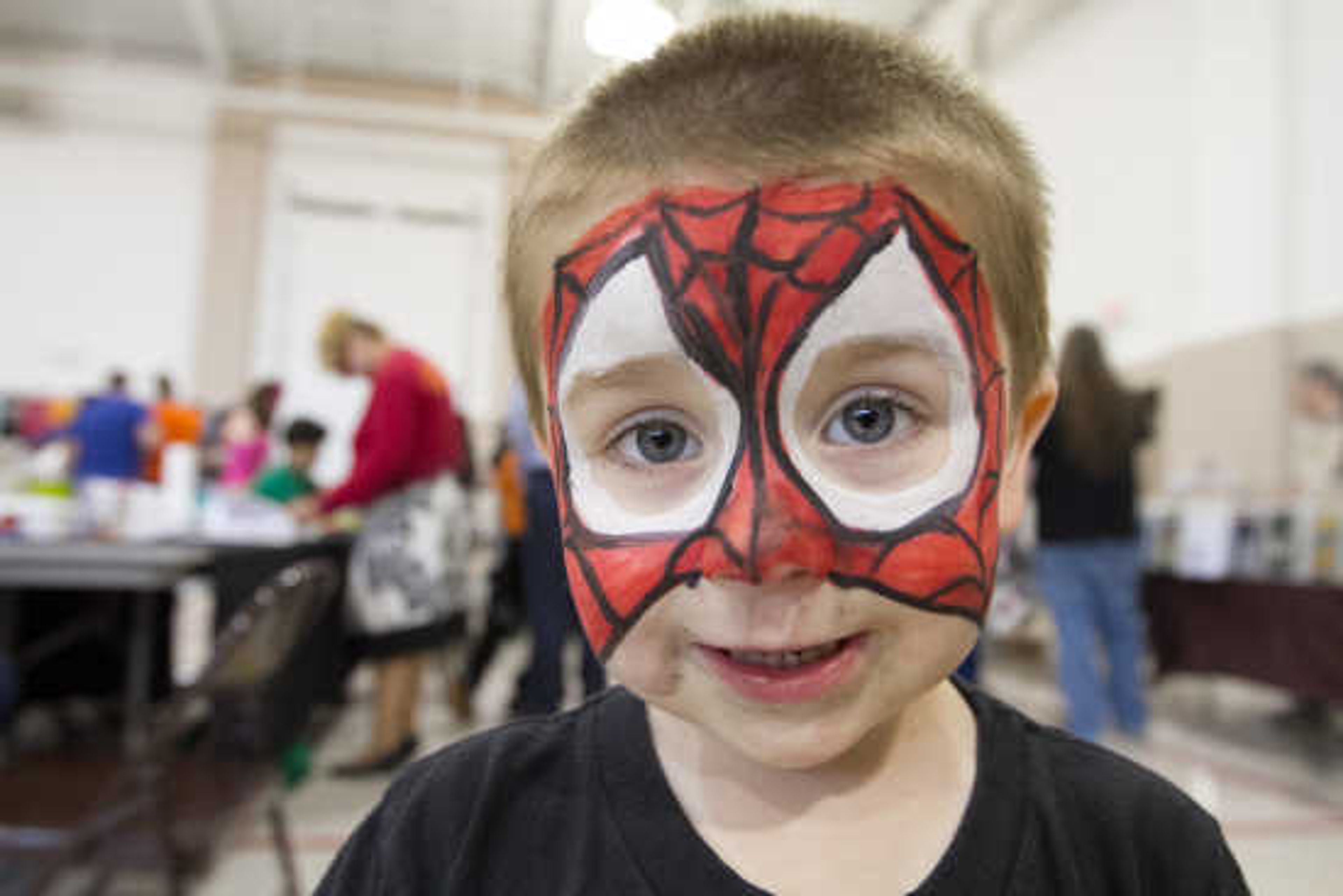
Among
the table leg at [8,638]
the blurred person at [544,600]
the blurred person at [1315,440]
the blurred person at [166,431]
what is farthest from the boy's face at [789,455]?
the blurred person at [1315,440]

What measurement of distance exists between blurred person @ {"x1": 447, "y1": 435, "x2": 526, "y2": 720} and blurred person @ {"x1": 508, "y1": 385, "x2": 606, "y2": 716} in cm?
64

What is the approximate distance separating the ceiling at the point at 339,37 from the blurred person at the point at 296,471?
344 cm

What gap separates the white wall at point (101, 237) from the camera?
6.09m

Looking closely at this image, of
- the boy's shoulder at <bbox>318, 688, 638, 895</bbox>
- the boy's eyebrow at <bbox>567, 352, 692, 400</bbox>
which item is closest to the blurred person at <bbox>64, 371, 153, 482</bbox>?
the boy's shoulder at <bbox>318, 688, 638, 895</bbox>

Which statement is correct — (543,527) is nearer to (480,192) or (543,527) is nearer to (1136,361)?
(1136,361)

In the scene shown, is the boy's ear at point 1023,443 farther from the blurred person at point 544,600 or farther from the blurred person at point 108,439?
the blurred person at point 108,439

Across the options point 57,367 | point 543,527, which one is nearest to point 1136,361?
point 543,527

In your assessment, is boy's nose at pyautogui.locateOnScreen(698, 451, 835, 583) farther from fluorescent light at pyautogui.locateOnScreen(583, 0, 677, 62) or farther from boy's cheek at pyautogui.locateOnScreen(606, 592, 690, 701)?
fluorescent light at pyautogui.locateOnScreen(583, 0, 677, 62)

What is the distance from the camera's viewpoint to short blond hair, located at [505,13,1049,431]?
19.6 inches

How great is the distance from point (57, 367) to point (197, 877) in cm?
621

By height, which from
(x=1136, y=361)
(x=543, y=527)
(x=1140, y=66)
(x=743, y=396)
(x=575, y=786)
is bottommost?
(x=575, y=786)

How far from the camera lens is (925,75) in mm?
551

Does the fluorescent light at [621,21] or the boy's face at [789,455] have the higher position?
the fluorescent light at [621,21]

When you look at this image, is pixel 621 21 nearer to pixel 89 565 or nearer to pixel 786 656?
pixel 89 565
